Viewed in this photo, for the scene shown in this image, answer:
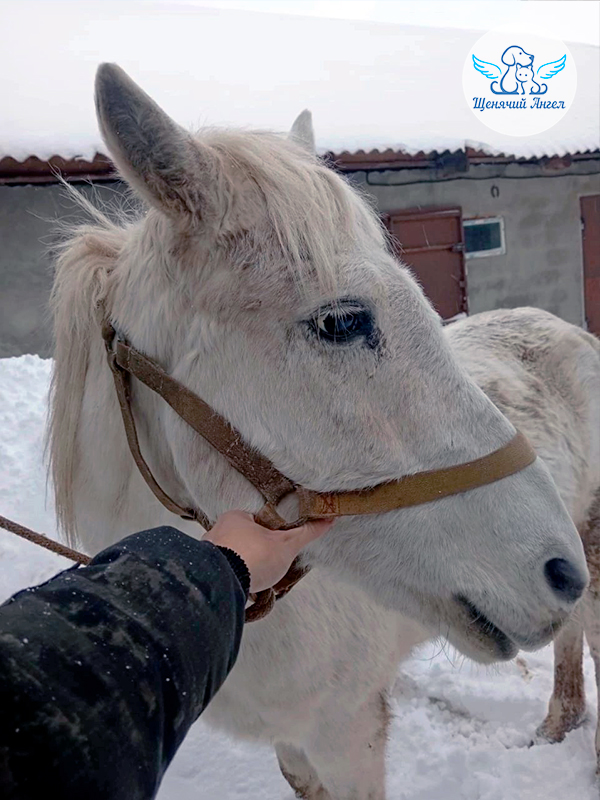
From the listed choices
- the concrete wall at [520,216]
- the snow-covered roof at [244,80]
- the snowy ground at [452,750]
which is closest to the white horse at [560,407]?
the snowy ground at [452,750]

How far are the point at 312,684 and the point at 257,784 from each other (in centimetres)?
139

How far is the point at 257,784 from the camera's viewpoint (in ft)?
9.29

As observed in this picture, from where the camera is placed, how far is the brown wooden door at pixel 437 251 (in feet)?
26.7

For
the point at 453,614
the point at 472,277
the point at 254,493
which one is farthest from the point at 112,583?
the point at 472,277

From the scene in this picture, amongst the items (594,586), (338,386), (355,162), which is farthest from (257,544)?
(355,162)

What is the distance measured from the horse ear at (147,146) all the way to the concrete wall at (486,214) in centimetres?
515

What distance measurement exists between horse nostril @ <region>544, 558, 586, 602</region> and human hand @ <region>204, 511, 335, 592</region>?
1.71 ft

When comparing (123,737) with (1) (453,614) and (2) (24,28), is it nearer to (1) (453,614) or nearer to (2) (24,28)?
(1) (453,614)

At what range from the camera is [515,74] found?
39.9 feet

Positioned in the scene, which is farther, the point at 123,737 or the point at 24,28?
→ the point at 24,28

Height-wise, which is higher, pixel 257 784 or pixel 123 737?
pixel 123 737

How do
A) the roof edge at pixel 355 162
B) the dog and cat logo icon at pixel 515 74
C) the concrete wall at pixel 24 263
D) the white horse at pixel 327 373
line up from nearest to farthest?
the white horse at pixel 327 373 → the roof edge at pixel 355 162 → the concrete wall at pixel 24 263 → the dog and cat logo icon at pixel 515 74

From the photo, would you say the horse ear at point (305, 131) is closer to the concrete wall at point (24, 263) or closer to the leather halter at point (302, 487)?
the leather halter at point (302, 487)

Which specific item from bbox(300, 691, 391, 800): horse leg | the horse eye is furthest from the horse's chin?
bbox(300, 691, 391, 800): horse leg
